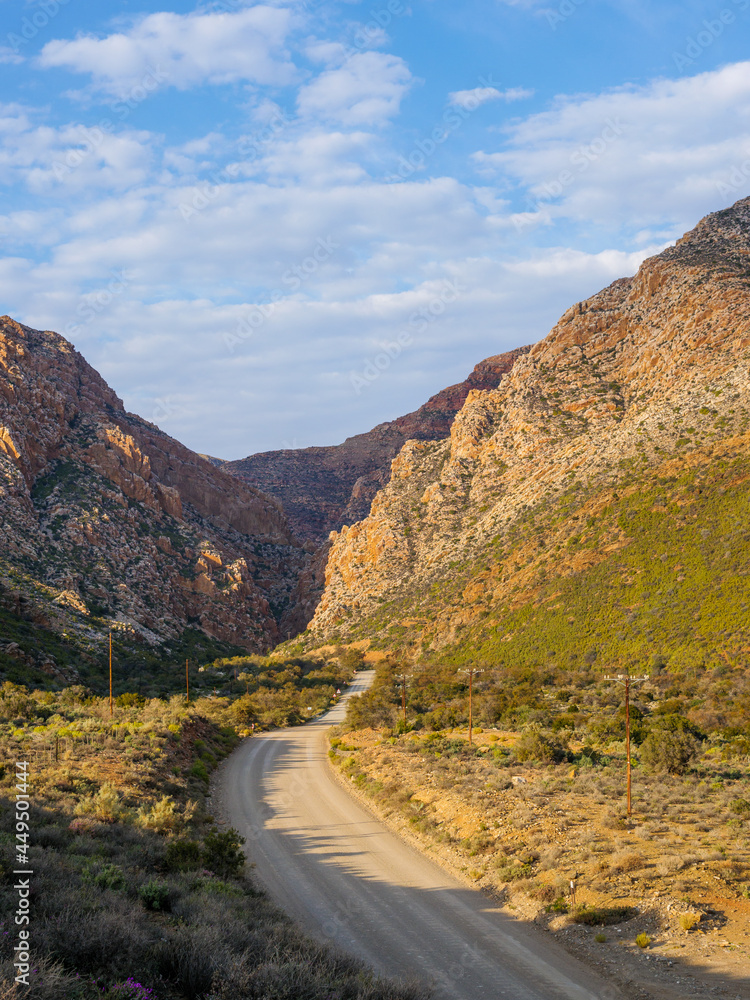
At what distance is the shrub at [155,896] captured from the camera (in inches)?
419

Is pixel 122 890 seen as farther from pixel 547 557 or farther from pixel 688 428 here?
pixel 688 428

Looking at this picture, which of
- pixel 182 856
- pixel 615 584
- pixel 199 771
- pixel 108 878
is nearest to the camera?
pixel 108 878

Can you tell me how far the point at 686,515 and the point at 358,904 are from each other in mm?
47400

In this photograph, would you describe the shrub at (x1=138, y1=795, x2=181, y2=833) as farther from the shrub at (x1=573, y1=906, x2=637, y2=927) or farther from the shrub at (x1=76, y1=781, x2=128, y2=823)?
the shrub at (x1=573, y1=906, x2=637, y2=927)

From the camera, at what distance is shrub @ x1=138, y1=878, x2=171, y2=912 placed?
10.6 meters

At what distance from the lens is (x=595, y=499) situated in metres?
62.0

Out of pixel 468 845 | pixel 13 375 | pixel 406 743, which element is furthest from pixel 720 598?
pixel 13 375

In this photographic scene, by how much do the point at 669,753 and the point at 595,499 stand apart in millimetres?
39732

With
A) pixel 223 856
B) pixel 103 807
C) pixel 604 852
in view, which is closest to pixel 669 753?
pixel 604 852

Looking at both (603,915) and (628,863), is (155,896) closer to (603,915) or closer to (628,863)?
(603,915)

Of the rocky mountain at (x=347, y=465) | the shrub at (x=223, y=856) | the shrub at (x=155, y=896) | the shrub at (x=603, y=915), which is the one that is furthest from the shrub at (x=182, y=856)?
the rocky mountain at (x=347, y=465)

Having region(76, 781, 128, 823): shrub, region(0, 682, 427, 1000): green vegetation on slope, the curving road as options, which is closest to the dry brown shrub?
the curving road

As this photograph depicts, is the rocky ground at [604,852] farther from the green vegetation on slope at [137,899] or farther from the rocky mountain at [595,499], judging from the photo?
the rocky mountain at [595,499]

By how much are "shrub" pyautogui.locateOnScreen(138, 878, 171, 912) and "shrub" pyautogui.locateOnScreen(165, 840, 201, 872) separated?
9.96 ft
